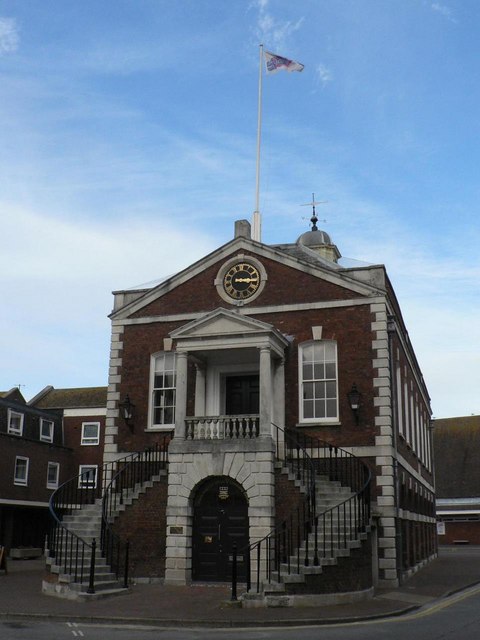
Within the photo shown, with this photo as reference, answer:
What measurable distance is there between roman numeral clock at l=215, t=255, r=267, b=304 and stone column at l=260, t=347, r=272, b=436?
3268mm

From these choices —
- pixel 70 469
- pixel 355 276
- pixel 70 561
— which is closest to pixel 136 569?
pixel 70 561

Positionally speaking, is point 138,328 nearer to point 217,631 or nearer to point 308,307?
point 308,307

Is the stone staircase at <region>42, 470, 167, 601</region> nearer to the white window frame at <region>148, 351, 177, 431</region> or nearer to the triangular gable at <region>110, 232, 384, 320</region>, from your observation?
the white window frame at <region>148, 351, 177, 431</region>

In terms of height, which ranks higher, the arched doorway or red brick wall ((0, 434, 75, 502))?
red brick wall ((0, 434, 75, 502))

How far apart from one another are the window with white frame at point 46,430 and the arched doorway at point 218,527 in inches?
941

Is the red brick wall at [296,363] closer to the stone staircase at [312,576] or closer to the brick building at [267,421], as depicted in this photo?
the brick building at [267,421]

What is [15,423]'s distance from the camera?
38656 mm

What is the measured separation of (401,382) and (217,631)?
1428 centimetres

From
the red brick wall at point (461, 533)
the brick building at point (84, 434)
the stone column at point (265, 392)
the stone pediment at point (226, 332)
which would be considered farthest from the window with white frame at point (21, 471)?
the red brick wall at point (461, 533)

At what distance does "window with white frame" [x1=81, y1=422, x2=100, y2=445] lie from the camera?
4272 centimetres

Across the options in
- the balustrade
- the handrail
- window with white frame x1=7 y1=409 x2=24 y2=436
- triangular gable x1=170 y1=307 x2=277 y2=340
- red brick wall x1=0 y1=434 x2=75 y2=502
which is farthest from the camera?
window with white frame x1=7 y1=409 x2=24 y2=436

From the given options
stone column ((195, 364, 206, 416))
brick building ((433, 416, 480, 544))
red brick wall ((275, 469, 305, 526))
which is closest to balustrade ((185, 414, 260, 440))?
red brick wall ((275, 469, 305, 526))

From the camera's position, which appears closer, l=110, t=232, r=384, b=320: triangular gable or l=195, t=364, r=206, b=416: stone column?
l=110, t=232, r=384, b=320: triangular gable

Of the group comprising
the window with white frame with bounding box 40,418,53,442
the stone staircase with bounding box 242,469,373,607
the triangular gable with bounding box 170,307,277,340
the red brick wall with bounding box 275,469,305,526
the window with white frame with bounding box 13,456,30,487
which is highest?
the triangular gable with bounding box 170,307,277,340
